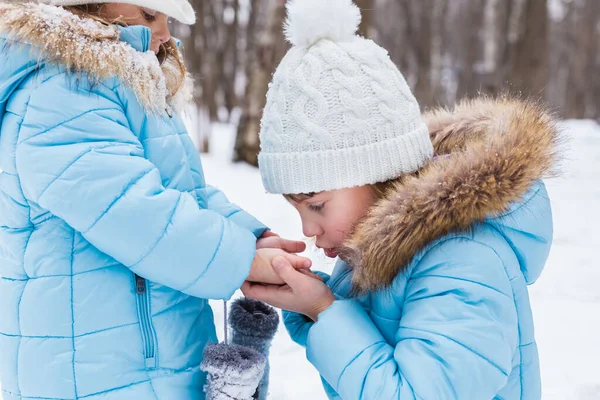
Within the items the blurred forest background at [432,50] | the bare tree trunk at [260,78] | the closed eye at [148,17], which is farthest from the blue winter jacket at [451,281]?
the bare tree trunk at [260,78]

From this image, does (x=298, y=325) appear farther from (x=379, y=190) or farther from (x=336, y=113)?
(x=336, y=113)

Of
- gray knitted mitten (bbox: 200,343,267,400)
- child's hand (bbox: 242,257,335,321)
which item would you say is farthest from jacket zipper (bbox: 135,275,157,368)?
child's hand (bbox: 242,257,335,321)

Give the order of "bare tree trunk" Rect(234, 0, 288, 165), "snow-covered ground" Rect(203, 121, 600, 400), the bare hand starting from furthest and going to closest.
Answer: "bare tree trunk" Rect(234, 0, 288, 165)
"snow-covered ground" Rect(203, 121, 600, 400)
the bare hand

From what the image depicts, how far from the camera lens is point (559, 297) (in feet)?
12.1

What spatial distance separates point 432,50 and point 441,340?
17.0 meters

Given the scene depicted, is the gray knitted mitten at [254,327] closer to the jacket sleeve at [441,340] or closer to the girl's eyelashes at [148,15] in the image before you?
the jacket sleeve at [441,340]

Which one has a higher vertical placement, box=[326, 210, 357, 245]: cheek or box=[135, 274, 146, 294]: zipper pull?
box=[326, 210, 357, 245]: cheek

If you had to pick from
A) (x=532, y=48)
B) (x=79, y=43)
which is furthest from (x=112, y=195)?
(x=532, y=48)

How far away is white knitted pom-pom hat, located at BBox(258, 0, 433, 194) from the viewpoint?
1471 millimetres

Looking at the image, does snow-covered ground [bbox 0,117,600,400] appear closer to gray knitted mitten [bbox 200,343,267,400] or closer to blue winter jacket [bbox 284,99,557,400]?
blue winter jacket [bbox 284,99,557,400]

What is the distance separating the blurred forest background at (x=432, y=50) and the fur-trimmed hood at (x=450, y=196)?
1.23 ft

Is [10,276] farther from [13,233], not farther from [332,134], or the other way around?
[332,134]

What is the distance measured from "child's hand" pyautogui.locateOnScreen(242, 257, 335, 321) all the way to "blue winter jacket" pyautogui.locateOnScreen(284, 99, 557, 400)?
0.29ft

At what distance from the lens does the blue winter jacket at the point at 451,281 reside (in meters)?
1.26
